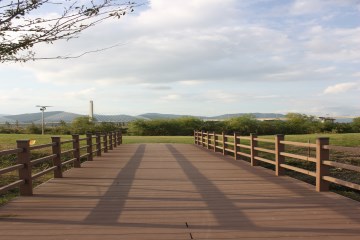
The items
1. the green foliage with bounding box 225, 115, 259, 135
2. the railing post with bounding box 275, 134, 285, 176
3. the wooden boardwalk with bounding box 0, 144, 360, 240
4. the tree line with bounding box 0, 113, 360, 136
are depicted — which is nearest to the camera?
the wooden boardwalk with bounding box 0, 144, 360, 240

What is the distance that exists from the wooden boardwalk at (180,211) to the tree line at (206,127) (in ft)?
142

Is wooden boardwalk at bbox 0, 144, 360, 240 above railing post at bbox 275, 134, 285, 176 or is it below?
below

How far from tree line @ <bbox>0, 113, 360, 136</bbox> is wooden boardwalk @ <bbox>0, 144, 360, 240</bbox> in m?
43.2

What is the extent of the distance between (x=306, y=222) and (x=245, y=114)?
171ft

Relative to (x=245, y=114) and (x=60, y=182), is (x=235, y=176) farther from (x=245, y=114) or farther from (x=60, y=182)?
(x=245, y=114)

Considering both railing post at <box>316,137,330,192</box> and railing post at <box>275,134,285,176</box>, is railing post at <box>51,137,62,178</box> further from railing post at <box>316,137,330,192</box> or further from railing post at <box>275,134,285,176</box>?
railing post at <box>316,137,330,192</box>

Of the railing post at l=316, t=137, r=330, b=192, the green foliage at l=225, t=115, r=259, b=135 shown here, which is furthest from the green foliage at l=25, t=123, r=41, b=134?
the railing post at l=316, t=137, r=330, b=192

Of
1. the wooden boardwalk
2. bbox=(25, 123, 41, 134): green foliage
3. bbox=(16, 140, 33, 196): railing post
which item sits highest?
bbox=(25, 123, 41, 134): green foliage

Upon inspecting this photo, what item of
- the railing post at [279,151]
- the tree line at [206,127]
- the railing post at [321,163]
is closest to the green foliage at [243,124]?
the tree line at [206,127]

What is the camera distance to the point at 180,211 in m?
5.75

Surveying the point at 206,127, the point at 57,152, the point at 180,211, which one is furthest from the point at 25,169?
the point at 206,127

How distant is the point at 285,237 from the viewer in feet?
14.7

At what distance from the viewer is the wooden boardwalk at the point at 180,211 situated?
470 cm

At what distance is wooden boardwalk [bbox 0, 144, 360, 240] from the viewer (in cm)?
470
